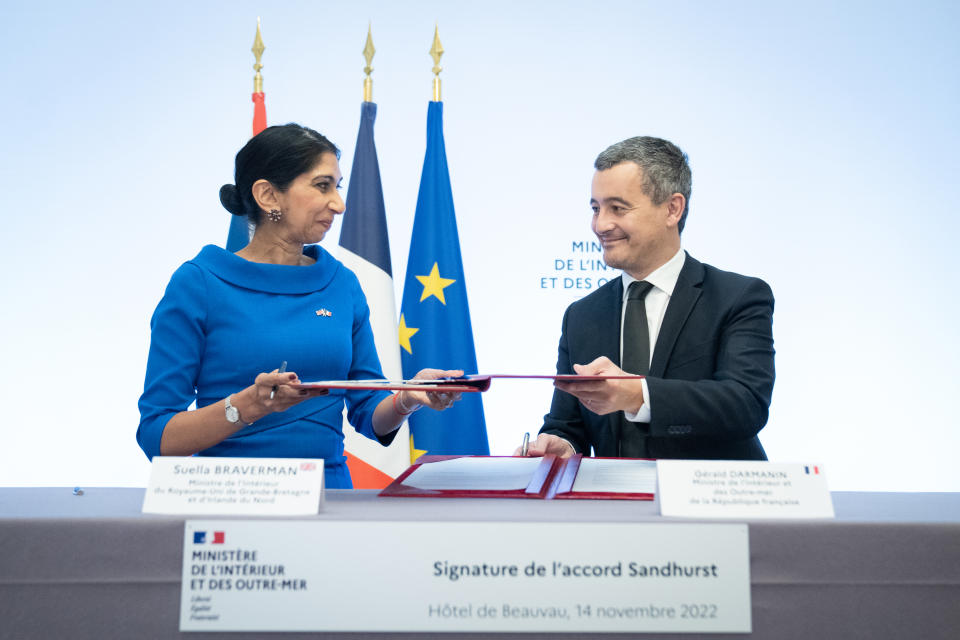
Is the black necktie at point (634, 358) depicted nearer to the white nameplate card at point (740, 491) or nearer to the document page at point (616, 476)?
the document page at point (616, 476)

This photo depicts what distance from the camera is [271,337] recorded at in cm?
162

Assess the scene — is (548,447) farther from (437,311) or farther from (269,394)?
(437,311)

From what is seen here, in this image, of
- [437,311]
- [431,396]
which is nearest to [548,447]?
[431,396]

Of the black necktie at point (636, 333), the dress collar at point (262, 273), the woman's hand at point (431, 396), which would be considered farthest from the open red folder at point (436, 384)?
the black necktie at point (636, 333)

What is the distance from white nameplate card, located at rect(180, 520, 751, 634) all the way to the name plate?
0.18 ft

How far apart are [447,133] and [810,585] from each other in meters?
3.22

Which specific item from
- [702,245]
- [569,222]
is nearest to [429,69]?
[569,222]

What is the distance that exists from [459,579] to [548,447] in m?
0.83

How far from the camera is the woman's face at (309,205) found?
70.3 inches

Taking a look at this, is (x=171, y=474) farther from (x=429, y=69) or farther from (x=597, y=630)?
(x=429, y=69)

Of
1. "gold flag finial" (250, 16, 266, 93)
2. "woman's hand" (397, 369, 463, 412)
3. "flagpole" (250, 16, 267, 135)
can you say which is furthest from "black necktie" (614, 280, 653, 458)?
"gold flag finial" (250, 16, 266, 93)

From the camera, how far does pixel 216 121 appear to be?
3.72 metres

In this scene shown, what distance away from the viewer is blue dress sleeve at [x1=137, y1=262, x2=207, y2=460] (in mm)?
1454

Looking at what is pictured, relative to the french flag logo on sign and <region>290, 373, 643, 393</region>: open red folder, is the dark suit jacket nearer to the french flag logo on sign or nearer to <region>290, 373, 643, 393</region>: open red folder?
<region>290, 373, 643, 393</region>: open red folder
